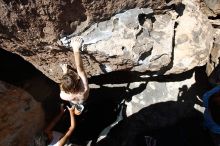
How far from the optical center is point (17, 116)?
322cm

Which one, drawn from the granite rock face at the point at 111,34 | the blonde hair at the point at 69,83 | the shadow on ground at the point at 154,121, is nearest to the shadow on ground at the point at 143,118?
the shadow on ground at the point at 154,121

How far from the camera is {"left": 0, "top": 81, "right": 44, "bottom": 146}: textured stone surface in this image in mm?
3084

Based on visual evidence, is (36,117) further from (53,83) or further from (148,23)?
(148,23)

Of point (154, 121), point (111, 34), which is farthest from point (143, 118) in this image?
point (111, 34)

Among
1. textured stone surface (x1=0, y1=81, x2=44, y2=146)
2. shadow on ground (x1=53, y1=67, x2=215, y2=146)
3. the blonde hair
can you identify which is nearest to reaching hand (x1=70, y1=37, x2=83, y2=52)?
the blonde hair

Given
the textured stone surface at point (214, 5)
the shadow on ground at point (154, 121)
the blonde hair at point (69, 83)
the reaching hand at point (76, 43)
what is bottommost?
the shadow on ground at point (154, 121)

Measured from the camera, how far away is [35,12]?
268 cm

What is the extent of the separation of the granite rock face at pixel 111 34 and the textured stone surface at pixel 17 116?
37cm

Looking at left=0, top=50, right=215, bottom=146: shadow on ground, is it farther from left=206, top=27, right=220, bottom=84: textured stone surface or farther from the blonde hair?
the blonde hair

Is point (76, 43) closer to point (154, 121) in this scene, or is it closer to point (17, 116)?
point (17, 116)

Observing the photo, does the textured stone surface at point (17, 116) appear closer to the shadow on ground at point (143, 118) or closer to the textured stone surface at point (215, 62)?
the shadow on ground at point (143, 118)

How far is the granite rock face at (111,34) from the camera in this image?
277 cm

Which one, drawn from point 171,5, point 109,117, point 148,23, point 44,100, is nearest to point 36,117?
point 44,100

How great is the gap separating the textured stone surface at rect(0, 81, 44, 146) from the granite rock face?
1.21ft
